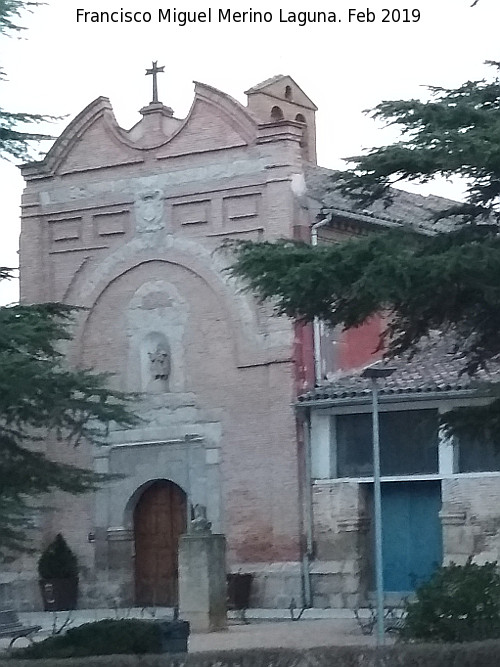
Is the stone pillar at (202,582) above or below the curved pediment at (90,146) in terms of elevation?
below

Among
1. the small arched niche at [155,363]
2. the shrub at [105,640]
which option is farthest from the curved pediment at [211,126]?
the shrub at [105,640]

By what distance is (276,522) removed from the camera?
1017 inches

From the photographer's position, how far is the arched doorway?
2720 centimetres

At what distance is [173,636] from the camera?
15320 millimetres

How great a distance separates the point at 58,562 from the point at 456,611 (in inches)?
548

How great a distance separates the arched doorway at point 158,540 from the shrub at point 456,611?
1201cm

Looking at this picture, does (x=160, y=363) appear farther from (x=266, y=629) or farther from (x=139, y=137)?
(x=266, y=629)

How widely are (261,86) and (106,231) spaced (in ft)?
17.9

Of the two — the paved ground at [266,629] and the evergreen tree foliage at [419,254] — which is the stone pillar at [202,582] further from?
the evergreen tree foliage at [419,254]

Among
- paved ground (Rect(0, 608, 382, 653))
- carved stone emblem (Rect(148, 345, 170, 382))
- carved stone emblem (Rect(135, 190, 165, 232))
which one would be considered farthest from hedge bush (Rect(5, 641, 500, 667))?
carved stone emblem (Rect(135, 190, 165, 232))

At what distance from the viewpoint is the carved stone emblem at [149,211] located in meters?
27.7

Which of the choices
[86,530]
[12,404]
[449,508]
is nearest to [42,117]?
[12,404]

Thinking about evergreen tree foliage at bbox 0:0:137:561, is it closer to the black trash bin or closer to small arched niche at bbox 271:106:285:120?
the black trash bin

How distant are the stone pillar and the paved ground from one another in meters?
0.27
